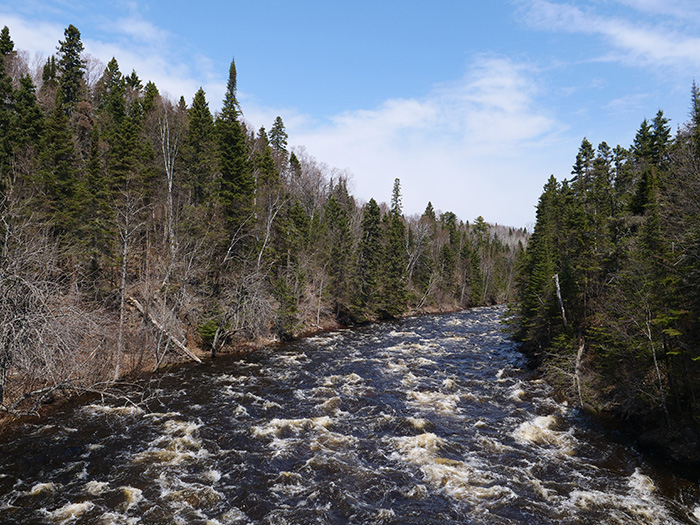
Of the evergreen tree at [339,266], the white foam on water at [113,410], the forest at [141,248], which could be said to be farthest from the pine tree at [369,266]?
the white foam on water at [113,410]

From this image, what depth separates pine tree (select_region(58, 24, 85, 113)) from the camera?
4447cm

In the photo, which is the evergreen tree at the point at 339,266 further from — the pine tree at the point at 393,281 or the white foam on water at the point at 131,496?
→ the white foam on water at the point at 131,496

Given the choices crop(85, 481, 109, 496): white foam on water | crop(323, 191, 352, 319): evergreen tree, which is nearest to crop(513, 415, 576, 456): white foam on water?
crop(85, 481, 109, 496): white foam on water

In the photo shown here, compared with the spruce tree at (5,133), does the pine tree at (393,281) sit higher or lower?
lower

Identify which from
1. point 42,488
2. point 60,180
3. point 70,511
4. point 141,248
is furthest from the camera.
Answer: point 141,248

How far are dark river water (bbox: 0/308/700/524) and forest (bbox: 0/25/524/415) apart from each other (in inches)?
94.8

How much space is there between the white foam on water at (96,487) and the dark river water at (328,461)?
45 mm

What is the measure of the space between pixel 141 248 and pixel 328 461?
23715mm

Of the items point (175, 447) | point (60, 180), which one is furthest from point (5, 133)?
point (175, 447)

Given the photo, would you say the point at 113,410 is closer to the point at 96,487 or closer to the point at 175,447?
the point at 175,447

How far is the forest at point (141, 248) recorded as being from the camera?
509 inches

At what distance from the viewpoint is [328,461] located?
12.2 meters

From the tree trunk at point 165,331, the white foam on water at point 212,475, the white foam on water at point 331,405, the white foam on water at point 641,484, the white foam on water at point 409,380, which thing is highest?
the tree trunk at point 165,331

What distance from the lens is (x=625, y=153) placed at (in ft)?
92.4
